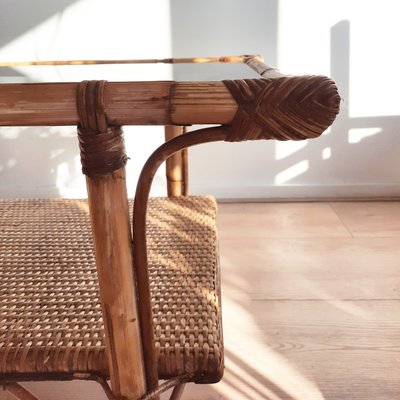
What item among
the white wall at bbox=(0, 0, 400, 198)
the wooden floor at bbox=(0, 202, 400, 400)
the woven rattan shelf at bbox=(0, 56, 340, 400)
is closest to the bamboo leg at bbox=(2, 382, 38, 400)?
the woven rattan shelf at bbox=(0, 56, 340, 400)

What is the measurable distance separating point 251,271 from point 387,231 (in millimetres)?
560

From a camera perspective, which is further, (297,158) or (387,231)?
(297,158)

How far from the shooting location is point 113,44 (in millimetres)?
1795

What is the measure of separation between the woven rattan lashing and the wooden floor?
0.38 meters

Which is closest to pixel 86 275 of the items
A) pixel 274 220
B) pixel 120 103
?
pixel 120 103

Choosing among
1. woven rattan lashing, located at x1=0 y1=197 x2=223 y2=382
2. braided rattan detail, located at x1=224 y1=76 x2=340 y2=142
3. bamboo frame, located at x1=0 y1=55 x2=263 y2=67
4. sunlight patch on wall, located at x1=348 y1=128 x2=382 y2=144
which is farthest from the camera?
sunlight patch on wall, located at x1=348 y1=128 x2=382 y2=144

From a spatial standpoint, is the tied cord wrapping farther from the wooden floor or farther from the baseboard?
the baseboard

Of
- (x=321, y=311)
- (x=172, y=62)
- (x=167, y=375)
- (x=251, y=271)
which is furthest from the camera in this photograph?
(x=251, y=271)

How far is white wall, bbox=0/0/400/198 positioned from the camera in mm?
1752

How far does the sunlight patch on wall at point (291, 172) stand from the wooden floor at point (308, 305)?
4.7 inches

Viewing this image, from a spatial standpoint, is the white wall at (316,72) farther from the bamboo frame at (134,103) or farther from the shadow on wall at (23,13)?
the bamboo frame at (134,103)

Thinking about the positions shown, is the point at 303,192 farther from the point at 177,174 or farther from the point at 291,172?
the point at 177,174

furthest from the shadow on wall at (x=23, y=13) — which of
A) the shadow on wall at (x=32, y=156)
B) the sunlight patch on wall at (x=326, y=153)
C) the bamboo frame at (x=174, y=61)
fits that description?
the sunlight patch on wall at (x=326, y=153)

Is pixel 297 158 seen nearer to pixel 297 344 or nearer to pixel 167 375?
pixel 297 344
